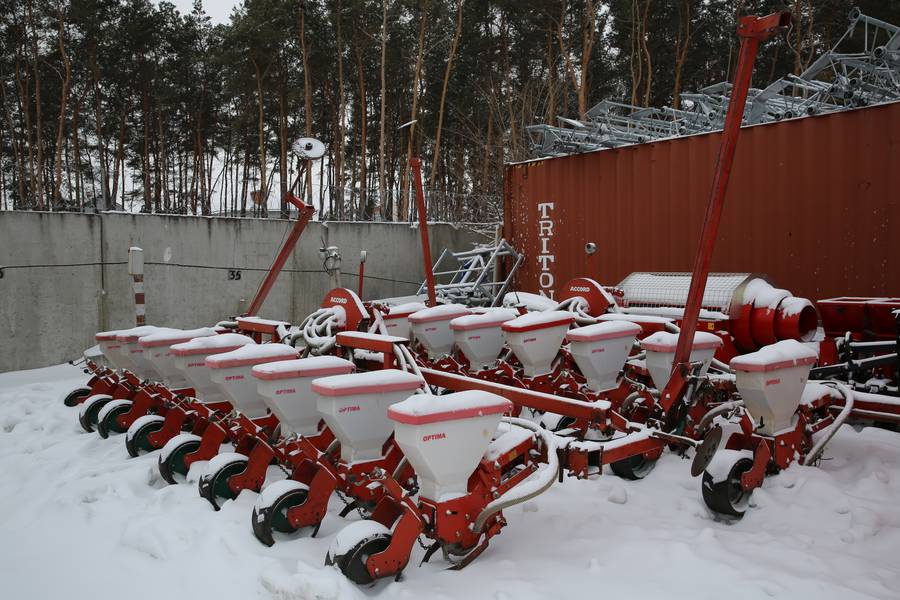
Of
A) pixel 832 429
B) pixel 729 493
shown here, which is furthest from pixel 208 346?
pixel 832 429

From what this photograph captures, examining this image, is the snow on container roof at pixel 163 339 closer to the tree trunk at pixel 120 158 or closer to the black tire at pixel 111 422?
the black tire at pixel 111 422

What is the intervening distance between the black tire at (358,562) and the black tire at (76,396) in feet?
16.1

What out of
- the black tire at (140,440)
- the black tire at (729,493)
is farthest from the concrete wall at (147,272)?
the black tire at (729,493)

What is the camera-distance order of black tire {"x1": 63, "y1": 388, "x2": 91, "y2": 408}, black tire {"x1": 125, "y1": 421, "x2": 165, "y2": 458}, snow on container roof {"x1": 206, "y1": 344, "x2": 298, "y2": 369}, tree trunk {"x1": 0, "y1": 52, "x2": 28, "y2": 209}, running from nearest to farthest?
snow on container roof {"x1": 206, "y1": 344, "x2": 298, "y2": 369} → black tire {"x1": 125, "y1": 421, "x2": 165, "y2": 458} → black tire {"x1": 63, "y1": 388, "x2": 91, "y2": 408} → tree trunk {"x1": 0, "y1": 52, "x2": 28, "y2": 209}

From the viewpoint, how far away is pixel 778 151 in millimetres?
7426

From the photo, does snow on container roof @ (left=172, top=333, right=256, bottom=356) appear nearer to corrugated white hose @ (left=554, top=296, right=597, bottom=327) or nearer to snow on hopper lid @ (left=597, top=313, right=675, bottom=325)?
corrugated white hose @ (left=554, top=296, right=597, bottom=327)

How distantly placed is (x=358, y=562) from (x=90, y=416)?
4.02 metres

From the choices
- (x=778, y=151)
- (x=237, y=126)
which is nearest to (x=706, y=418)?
(x=778, y=151)

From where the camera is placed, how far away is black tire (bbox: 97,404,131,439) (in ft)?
17.2

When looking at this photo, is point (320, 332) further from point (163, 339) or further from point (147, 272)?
point (147, 272)

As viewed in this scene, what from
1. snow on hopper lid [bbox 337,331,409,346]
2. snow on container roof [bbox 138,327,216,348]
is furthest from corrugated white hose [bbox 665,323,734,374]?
snow on container roof [bbox 138,327,216,348]

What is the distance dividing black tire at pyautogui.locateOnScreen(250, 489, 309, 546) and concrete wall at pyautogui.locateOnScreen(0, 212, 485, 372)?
7029 millimetres

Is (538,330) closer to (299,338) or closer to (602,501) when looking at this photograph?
(602,501)

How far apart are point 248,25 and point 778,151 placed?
650 inches
